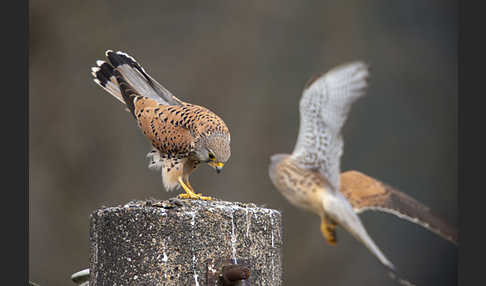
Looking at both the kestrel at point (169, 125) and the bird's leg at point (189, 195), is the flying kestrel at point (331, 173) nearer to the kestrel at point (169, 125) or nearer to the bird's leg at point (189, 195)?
the kestrel at point (169, 125)

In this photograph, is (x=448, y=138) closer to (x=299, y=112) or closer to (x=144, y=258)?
(x=299, y=112)

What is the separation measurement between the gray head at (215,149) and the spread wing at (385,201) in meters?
2.39

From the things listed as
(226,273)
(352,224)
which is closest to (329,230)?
(352,224)

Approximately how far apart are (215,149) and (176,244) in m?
0.46

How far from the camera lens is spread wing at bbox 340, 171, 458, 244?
4609mm

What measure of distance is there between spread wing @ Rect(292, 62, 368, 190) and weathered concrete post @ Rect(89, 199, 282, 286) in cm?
241

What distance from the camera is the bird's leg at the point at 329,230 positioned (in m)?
4.63

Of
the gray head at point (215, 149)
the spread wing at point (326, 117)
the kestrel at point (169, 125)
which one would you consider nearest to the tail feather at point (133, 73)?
the kestrel at point (169, 125)

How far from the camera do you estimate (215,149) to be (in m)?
2.40

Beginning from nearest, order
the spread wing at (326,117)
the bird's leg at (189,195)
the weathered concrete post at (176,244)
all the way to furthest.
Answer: the weathered concrete post at (176,244), the bird's leg at (189,195), the spread wing at (326,117)

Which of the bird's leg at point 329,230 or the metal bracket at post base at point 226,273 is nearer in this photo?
the metal bracket at post base at point 226,273

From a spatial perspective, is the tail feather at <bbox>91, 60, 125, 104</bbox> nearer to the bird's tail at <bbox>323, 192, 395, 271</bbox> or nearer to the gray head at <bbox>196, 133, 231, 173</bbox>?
the gray head at <bbox>196, 133, 231, 173</bbox>

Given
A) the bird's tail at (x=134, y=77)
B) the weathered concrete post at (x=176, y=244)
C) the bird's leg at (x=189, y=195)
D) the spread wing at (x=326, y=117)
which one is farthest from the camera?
the spread wing at (x=326, y=117)

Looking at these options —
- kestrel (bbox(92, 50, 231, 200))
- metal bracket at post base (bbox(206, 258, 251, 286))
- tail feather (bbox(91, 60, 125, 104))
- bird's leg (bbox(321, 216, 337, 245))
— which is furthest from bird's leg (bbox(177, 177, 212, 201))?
bird's leg (bbox(321, 216, 337, 245))
